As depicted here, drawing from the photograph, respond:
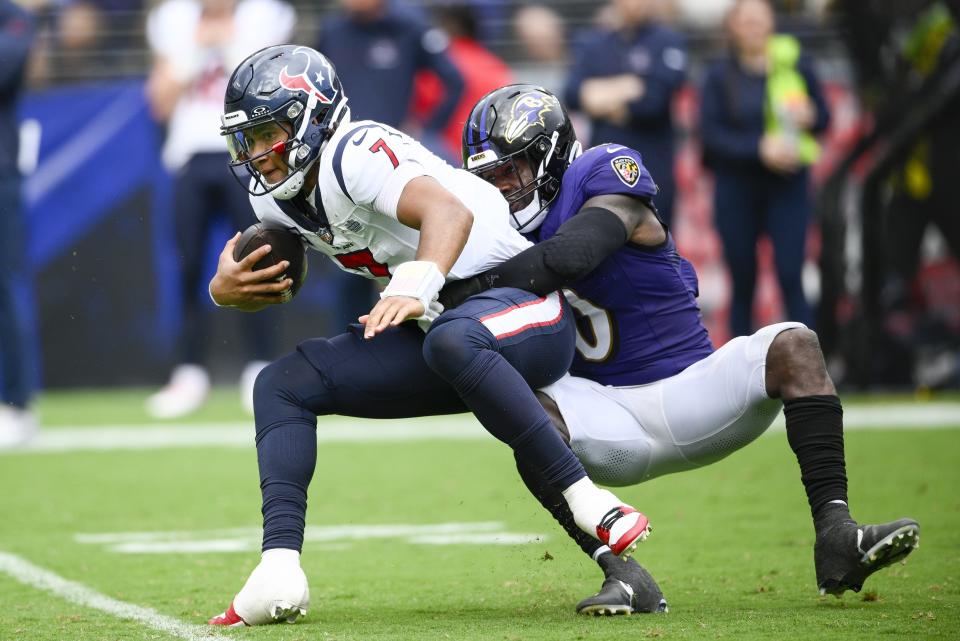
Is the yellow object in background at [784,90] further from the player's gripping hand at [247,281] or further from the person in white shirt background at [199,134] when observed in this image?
the player's gripping hand at [247,281]

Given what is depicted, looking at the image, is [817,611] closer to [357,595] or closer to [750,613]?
[750,613]

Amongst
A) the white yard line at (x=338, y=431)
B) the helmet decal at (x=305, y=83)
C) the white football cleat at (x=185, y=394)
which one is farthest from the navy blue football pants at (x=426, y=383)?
the white football cleat at (x=185, y=394)

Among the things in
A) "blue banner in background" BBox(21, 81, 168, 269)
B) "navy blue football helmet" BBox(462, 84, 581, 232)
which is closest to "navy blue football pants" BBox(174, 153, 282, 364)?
"blue banner in background" BBox(21, 81, 168, 269)

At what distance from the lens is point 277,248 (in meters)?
3.82

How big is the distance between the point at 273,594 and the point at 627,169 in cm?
140

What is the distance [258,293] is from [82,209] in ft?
23.9

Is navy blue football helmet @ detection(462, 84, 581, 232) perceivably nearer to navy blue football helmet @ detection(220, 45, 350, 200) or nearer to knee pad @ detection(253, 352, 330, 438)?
navy blue football helmet @ detection(220, 45, 350, 200)

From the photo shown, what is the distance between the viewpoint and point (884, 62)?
380 inches

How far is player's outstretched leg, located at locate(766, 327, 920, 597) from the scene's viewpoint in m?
3.42

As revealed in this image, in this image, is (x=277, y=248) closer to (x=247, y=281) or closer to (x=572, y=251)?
(x=247, y=281)

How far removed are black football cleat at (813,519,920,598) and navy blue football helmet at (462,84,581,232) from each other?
47.6 inches

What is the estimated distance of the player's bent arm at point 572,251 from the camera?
3633 millimetres

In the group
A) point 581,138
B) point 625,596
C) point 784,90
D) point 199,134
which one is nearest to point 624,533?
point 625,596

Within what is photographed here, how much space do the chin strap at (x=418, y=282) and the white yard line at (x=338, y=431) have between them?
4.42m
